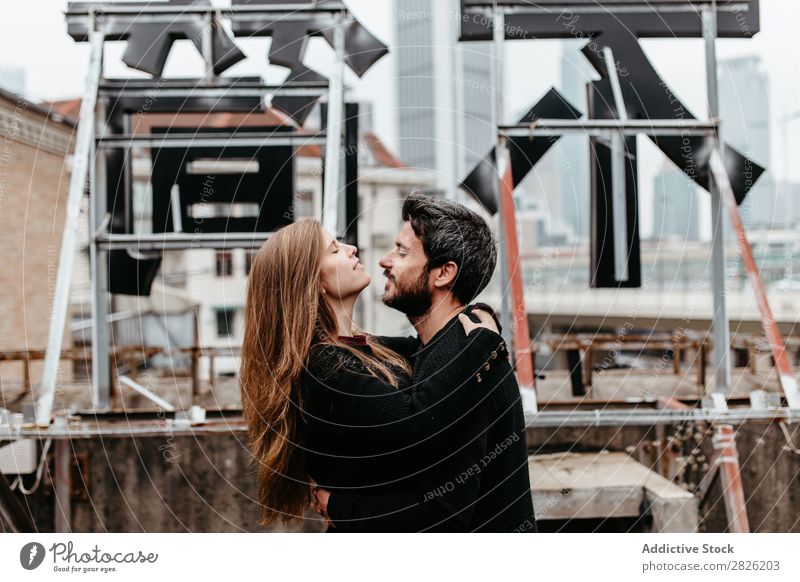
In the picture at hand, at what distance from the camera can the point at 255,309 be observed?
1.77 m

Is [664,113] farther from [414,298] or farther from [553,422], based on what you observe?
[414,298]

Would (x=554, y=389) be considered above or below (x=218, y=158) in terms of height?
below

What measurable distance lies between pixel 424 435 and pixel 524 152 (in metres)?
1.91

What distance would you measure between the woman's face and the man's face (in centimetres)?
8

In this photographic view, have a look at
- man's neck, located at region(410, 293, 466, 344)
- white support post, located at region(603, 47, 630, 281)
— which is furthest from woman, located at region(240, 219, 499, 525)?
white support post, located at region(603, 47, 630, 281)

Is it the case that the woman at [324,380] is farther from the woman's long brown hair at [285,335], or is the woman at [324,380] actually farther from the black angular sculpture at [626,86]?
the black angular sculpture at [626,86]

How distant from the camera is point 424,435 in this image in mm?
1680

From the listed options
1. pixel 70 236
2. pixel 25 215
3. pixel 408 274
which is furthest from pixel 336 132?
pixel 25 215

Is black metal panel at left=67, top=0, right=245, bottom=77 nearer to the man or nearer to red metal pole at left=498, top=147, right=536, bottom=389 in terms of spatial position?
red metal pole at left=498, top=147, right=536, bottom=389

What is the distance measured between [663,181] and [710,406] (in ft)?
3.50

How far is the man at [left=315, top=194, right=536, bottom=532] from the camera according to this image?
5.57 ft

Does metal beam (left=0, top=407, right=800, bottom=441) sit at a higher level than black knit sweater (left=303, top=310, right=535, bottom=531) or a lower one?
lower
